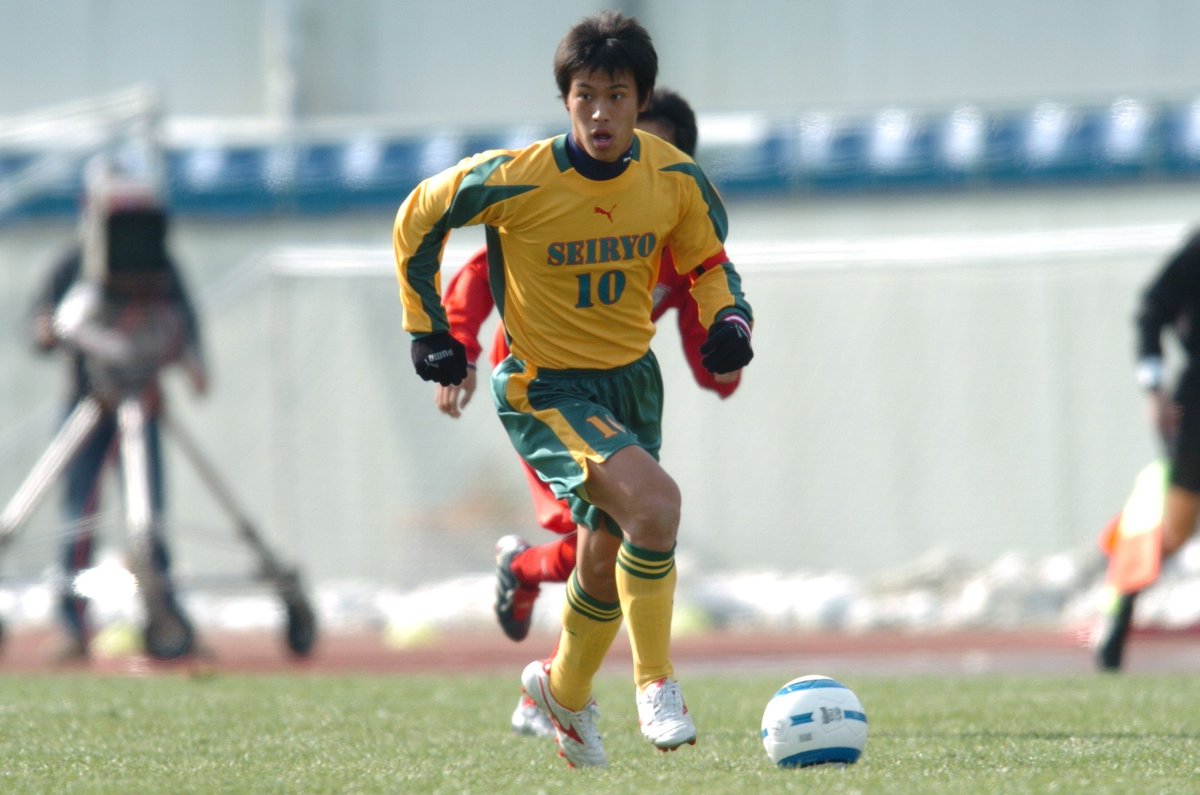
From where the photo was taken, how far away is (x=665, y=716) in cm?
438

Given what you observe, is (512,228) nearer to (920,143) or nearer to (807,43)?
(920,143)

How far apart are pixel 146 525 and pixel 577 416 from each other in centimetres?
513

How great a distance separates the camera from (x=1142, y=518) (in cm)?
804

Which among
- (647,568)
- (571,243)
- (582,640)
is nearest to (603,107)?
(571,243)

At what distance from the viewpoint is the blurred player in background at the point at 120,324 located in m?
9.31

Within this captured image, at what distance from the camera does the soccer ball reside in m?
4.32

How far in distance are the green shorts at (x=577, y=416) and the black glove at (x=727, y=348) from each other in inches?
11.0

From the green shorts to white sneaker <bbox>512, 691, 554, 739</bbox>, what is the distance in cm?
96

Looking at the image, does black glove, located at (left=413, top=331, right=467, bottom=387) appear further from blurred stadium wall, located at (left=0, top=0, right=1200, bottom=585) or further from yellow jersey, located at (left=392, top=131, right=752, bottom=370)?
blurred stadium wall, located at (left=0, top=0, right=1200, bottom=585)

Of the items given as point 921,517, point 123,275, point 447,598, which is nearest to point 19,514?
point 123,275

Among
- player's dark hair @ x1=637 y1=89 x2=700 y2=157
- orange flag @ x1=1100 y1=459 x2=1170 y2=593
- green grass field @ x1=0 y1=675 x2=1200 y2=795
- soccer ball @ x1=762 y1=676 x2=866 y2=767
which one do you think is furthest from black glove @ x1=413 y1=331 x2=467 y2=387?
orange flag @ x1=1100 y1=459 x2=1170 y2=593

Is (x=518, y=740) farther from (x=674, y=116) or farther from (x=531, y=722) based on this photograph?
(x=674, y=116)

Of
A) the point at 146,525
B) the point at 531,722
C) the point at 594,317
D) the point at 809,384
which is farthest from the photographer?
the point at 809,384

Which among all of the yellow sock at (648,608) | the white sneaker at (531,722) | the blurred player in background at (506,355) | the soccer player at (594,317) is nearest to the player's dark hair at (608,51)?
the soccer player at (594,317)
